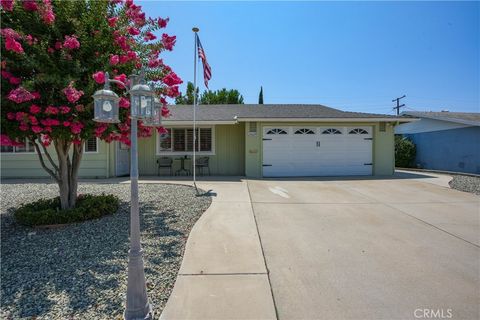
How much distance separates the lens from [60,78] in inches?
159

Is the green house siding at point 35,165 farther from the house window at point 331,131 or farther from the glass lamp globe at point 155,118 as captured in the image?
the glass lamp globe at point 155,118

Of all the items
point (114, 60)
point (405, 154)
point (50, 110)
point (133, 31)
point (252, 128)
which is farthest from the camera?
point (405, 154)

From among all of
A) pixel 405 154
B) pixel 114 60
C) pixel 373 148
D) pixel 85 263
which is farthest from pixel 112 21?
pixel 405 154

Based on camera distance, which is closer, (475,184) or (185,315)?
(185,315)

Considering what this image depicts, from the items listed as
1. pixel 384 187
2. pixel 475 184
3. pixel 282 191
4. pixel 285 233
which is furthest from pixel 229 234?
pixel 475 184

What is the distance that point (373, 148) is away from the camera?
11609 mm

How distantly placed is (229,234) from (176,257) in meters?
1.03

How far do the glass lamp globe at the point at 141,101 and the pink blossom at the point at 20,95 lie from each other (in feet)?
7.56

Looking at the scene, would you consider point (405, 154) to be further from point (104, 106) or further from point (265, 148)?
point (104, 106)

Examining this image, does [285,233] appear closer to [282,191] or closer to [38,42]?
[282,191]

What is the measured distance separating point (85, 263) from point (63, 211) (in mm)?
1954

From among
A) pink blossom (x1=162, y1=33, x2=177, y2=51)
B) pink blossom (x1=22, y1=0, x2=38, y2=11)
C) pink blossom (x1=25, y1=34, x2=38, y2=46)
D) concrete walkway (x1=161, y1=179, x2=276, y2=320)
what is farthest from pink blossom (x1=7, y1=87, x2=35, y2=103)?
concrete walkway (x1=161, y1=179, x2=276, y2=320)

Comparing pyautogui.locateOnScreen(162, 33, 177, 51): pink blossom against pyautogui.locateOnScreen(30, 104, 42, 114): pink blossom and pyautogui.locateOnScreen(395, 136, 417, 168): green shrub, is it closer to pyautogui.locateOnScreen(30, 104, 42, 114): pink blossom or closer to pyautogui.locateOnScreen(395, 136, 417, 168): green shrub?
pyautogui.locateOnScreen(30, 104, 42, 114): pink blossom

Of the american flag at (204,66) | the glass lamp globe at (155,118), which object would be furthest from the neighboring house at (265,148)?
the glass lamp globe at (155,118)
